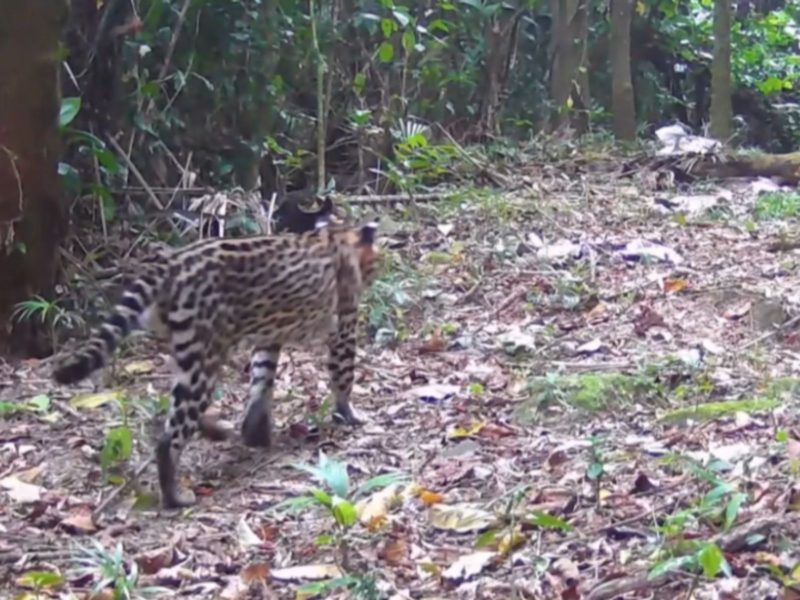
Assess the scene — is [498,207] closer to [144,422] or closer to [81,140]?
[81,140]

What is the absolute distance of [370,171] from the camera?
12.1 meters

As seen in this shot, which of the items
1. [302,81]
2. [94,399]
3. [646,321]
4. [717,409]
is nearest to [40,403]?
[94,399]

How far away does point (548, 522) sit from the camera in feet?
14.4

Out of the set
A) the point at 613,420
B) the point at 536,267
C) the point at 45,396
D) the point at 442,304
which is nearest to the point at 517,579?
the point at 613,420

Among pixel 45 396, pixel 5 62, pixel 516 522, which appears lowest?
pixel 45 396

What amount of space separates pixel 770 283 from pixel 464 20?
298 inches

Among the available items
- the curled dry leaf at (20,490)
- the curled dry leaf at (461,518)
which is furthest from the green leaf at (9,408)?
the curled dry leaf at (461,518)

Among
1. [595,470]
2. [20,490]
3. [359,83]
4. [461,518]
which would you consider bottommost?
[20,490]

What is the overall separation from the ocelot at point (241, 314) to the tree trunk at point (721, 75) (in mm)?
9400

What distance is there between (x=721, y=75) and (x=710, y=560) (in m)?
12.7

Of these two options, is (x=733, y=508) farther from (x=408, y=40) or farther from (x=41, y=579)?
(x=408, y=40)

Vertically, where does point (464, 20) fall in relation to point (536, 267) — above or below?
above

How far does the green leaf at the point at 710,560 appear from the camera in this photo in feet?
12.1

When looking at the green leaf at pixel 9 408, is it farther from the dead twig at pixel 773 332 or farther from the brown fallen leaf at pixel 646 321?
the dead twig at pixel 773 332
